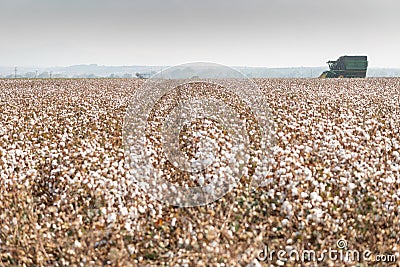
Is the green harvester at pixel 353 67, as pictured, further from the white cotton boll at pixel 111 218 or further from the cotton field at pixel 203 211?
the white cotton boll at pixel 111 218

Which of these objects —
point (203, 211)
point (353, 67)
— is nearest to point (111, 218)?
point (203, 211)

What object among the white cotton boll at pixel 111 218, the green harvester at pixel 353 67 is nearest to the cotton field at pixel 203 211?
the white cotton boll at pixel 111 218

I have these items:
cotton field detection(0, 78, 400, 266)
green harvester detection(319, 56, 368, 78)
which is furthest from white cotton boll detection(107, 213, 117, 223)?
green harvester detection(319, 56, 368, 78)

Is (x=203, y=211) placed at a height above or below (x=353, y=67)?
below

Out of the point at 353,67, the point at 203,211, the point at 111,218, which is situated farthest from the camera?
the point at 353,67

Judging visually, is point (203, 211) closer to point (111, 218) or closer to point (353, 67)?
point (111, 218)

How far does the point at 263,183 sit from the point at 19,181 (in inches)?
142

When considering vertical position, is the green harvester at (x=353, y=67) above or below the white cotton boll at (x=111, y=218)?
above

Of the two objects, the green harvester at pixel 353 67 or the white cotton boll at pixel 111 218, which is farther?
the green harvester at pixel 353 67

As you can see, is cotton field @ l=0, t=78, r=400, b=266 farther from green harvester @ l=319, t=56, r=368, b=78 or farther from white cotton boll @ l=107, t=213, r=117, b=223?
green harvester @ l=319, t=56, r=368, b=78

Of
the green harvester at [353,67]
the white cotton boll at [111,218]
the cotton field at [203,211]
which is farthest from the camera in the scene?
the green harvester at [353,67]

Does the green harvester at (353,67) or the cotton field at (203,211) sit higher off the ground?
the green harvester at (353,67)

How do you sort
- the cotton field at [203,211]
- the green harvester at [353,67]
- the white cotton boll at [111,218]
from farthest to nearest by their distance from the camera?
the green harvester at [353,67] → the white cotton boll at [111,218] → the cotton field at [203,211]

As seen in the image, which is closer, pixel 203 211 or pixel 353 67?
pixel 203 211
